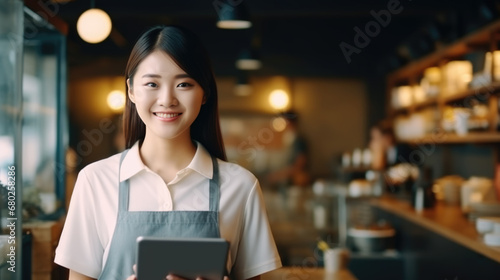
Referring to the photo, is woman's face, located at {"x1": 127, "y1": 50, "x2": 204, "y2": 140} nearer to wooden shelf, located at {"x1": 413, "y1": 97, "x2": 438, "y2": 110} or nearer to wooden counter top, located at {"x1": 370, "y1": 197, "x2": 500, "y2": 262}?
wooden counter top, located at {"x1": 370, "y1": 197, "x2": 500, "y2": 262}

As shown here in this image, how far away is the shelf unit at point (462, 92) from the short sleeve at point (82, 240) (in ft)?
11.1

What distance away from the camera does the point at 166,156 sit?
6.37ft

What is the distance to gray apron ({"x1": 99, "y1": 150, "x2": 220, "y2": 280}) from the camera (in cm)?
182

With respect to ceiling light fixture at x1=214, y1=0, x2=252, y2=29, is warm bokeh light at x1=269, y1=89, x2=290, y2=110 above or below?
below

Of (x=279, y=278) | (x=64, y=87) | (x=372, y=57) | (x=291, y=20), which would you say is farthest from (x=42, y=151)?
(x=372, y=57)

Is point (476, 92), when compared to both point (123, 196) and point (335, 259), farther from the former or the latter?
point (123, 196)

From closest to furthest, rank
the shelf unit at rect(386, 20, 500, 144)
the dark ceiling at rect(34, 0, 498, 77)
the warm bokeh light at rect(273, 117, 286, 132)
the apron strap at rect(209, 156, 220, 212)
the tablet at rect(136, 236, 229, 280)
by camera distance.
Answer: the tablet at rect(136, 236, 229, 280) < the apron strap at rect(209, 156, 220, 212) < the shelf unit at rect(386, 20, 500, 144) < the dark ceiling at rect(34, 0, 498, 77) < the warm bokeh light at rect(273, 117, 286, 132)

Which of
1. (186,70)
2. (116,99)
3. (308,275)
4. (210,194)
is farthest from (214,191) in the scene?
(116,99)

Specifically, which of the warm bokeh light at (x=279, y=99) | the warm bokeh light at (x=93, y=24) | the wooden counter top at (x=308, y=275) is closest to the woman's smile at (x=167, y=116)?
the wooden counter top at (x=308, y=275)

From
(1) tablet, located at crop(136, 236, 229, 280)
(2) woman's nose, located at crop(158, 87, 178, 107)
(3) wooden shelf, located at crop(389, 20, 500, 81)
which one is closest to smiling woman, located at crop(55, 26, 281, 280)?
(2) woman's nose, located at crop(158, 87, 178, 107)

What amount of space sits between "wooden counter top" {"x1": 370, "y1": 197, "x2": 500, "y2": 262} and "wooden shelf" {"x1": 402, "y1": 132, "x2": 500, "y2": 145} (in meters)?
0.57

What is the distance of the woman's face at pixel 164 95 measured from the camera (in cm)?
180

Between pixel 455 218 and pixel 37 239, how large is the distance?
2866 millimetres

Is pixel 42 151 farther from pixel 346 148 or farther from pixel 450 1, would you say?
pixel 346 148
